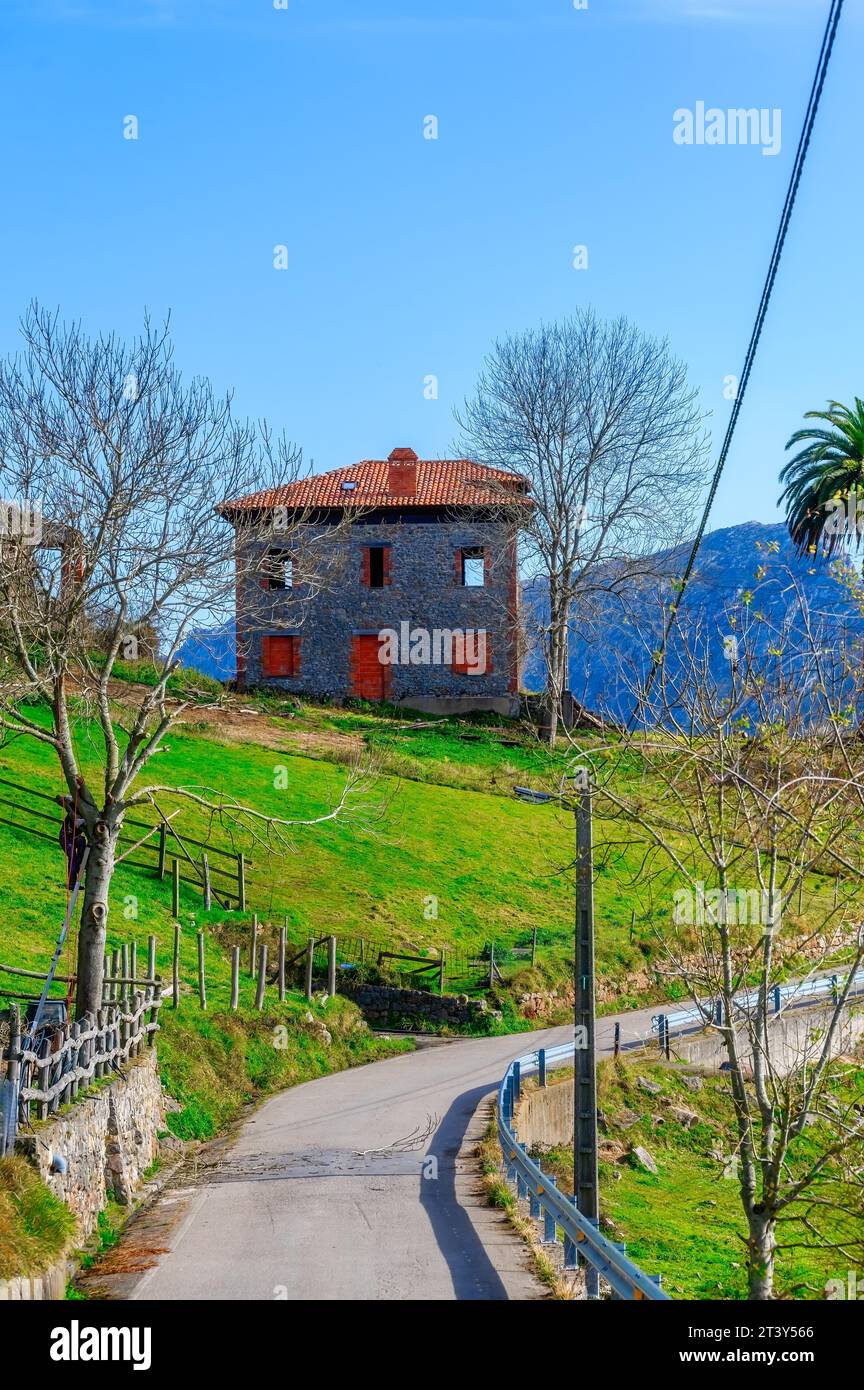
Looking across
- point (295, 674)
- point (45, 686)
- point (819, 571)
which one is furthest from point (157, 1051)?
point (295, 674)

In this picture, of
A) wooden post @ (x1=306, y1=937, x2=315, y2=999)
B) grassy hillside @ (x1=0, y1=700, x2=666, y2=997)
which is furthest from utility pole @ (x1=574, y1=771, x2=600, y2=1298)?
wooden post @ (x1=306, y1=937, x2=315, y2=999)

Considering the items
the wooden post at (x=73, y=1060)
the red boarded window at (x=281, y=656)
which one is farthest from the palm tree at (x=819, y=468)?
the wooden post at (x=73, y=1060)

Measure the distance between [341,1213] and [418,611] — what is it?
1790 inches

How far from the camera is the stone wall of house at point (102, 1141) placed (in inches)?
529

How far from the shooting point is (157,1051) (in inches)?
853

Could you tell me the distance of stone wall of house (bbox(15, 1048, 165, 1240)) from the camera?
1345 cm

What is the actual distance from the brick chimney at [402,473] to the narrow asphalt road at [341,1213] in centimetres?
3963

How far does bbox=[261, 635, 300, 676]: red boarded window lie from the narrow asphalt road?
35456 millimetres

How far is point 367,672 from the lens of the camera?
59312 millimetres

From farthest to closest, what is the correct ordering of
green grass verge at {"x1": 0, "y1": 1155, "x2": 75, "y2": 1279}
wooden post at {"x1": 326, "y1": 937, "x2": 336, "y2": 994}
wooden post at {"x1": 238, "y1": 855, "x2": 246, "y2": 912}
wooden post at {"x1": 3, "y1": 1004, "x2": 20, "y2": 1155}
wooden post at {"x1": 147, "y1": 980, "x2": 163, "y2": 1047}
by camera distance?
wooden post at {"x1": 238, "y1": 855, "x2": 246, "y2": 912}, wooden post at {"x1": 326, "y1": 937, "x2": 336, "y2": 994}, wooden post at {"x1": 147, "y1": 980, "x2": 163, "y2": 1047}, wooden post at {"x1": 3, "y1": 1004, "x2": 20, "y2": 1155}, green grass verge at {"x1": 0, "y1": 1155, "x2": 75, "y2": 1279}

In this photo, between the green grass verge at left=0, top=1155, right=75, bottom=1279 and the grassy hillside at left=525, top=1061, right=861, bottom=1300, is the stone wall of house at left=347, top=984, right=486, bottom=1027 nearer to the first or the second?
the grassy hillside at left=525, top=1061, right=861, bottom=1300

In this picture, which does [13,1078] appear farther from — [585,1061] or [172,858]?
[172,858]

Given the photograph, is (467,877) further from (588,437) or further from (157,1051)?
(588,437)

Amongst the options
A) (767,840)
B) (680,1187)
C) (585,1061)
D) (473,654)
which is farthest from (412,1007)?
(473,654)
